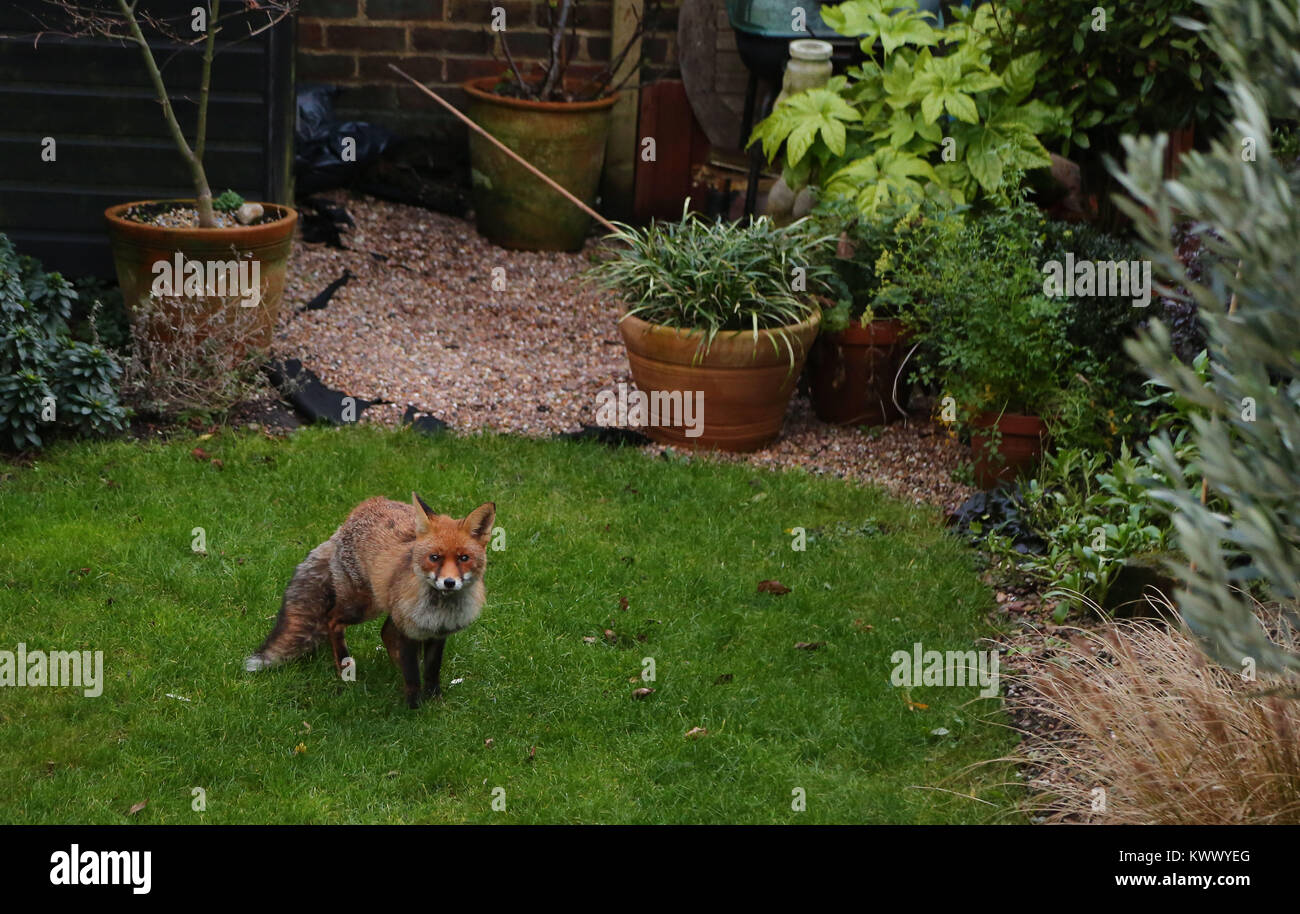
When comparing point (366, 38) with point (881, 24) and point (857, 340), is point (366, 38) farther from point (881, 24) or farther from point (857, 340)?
point (857, 340)

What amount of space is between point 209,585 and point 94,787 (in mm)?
1320

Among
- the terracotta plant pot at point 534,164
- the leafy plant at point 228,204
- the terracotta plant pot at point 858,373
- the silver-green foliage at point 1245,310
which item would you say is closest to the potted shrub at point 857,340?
the terracotta plant pot at point 858,373

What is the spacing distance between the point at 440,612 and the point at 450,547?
235 mm

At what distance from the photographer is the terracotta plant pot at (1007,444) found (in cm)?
623

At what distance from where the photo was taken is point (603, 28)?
1016 centimetres

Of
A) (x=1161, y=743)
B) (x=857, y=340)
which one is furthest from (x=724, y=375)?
(x=1161, y=743)

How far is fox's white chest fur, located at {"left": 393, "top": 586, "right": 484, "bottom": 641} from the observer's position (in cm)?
436

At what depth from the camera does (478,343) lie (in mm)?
8258

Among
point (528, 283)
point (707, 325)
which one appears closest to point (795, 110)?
point (707, 325)

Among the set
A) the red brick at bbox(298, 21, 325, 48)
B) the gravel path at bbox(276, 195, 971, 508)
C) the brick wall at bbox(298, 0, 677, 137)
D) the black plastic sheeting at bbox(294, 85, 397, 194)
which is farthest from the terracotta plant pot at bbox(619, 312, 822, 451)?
the red brick at bbox(298, 21, 325, 48)

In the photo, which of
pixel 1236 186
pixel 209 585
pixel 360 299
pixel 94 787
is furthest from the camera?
pixel 360 299

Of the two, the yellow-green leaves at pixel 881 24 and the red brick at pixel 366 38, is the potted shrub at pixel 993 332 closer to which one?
the yellow-green leaves at pixel 881 24

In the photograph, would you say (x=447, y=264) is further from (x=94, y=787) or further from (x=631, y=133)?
(x=94, y=787)

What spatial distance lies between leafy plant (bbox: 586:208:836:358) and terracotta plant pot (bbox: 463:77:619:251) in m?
2.32
